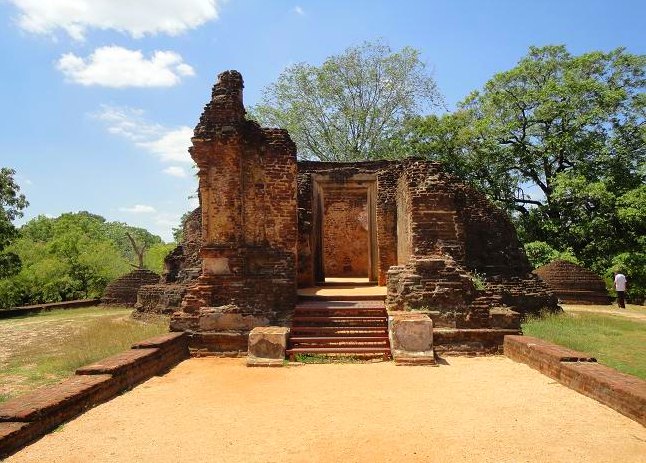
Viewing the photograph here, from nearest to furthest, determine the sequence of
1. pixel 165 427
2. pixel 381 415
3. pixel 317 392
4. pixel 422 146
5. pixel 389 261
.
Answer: pixel 165 427 < pixel 381 415 < pixel 317 392 < pixel 389 261 < pixel 422 146

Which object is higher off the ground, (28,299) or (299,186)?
(299,186)

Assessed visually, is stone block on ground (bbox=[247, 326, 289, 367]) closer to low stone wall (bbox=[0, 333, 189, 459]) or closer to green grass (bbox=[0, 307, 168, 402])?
low stone wall (bbox=[0, 333, 189, 459])

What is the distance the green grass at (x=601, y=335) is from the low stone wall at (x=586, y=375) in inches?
33.8

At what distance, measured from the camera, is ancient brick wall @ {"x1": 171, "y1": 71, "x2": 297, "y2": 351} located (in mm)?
9109

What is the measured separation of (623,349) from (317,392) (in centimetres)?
570

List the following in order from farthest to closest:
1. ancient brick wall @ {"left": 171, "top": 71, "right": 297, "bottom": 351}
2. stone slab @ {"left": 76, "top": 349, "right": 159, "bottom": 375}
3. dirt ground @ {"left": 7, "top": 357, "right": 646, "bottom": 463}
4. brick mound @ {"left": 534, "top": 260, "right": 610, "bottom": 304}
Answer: brick mound @ {"left": 534, "top": 260, "right": 610, "bottom": 304}, ancient brick wall @ {"left": 171, "top": 71, "right": 297, "bottom": 351}, stone slab @ {"left": 76, "top": 349, "right": 159, "bottom": 375}, dirt ground @ {"left": 7, "top": 357, "right": 646, "bottom": 463}

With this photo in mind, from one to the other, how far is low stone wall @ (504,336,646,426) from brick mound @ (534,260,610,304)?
11.3 meters

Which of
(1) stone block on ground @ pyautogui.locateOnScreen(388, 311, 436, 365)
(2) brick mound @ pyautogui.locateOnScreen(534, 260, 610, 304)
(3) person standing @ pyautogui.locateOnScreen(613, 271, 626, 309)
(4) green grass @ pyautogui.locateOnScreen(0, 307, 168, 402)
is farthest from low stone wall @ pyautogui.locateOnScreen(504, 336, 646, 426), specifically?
(3) person standing @ pyautogui.locateOnScreen(613, 271, 626, 309)

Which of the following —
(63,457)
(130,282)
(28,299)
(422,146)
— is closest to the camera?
(63,457)

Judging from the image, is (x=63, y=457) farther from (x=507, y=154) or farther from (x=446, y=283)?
(x=507, y=154)

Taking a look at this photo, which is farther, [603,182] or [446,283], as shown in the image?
[603,182]

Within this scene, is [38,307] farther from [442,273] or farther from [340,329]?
[442,273]

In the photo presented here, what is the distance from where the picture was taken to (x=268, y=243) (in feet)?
33.2

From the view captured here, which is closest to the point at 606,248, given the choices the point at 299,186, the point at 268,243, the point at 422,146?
the point at 422,146
